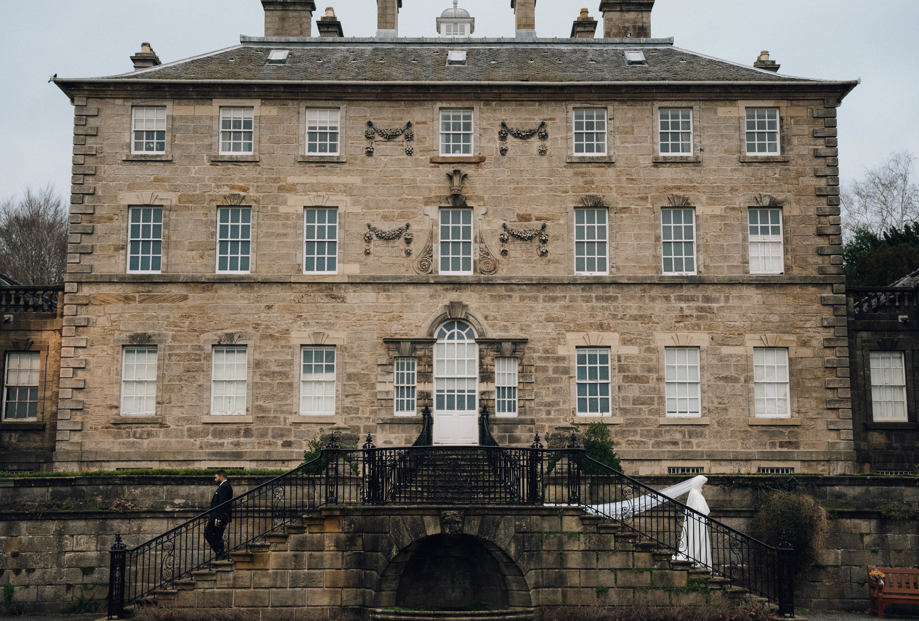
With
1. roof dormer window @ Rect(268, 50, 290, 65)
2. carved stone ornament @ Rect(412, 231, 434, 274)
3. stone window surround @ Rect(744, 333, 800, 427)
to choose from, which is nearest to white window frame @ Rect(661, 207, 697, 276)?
stone window surround @ Rect(744, 333, 800, 427)

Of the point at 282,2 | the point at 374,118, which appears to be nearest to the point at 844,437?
the point at 374,118

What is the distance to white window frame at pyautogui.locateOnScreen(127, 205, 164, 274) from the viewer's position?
28.0m

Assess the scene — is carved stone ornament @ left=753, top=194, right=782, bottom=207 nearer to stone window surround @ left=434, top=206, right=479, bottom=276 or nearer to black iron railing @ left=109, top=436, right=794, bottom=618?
stone window surround @ left=434, top=206, right=479, bottom=276

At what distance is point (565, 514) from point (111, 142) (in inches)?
662

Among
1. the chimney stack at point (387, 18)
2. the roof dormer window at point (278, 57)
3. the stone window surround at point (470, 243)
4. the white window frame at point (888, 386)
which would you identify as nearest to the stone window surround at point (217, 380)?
the stone window surround at point (470, 243)

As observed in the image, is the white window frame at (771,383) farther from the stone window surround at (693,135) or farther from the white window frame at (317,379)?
the white window frame at (317,379)

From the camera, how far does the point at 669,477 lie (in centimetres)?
2300

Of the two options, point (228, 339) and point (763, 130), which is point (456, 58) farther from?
point (228, 339)

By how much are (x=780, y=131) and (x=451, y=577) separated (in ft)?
52.0

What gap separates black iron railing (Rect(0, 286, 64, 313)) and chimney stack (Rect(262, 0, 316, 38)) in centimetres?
1027

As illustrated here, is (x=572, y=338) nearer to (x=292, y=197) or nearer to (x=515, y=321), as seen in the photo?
(x=515, y=321)

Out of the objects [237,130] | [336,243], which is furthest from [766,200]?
[237,130]

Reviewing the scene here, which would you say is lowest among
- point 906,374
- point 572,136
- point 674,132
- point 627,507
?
point 627,507

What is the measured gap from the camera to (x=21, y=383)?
28.4 m
